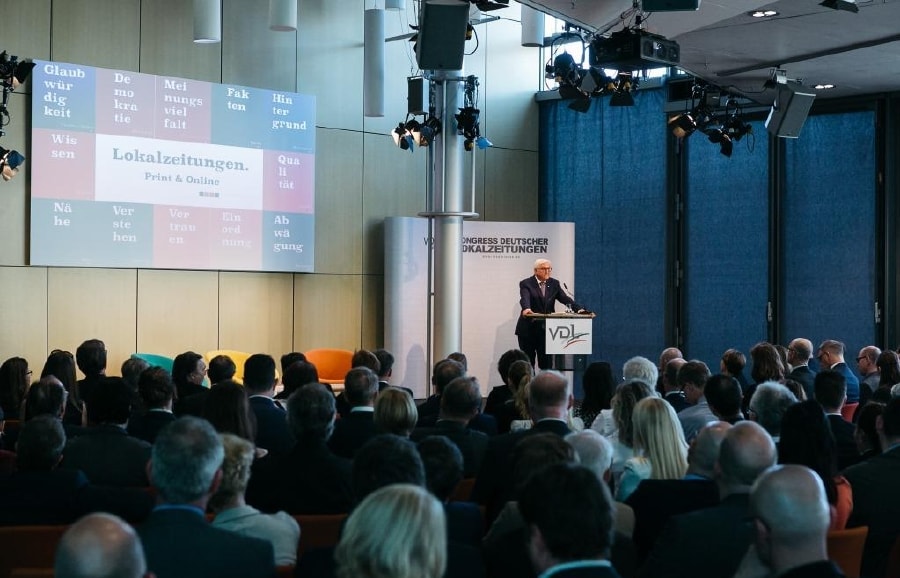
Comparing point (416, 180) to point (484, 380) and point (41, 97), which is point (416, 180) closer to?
point (484, 380)

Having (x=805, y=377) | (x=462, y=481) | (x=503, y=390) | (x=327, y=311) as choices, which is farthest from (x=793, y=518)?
(x=327, y=311)

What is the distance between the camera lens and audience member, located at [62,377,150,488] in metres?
4.68

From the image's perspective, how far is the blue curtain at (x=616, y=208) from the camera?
14.0 meters

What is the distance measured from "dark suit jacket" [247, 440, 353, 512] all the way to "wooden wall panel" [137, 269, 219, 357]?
761cm

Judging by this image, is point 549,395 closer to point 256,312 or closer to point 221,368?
point 221,368

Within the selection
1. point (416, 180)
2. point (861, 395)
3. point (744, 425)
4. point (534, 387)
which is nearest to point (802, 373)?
point (861, 395)

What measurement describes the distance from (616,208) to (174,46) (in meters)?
5.96

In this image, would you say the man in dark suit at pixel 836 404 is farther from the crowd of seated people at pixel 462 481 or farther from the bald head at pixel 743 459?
the bald head at pixel 743 459

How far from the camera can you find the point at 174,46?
11.6 metres

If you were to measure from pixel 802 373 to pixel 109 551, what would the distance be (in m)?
6.88

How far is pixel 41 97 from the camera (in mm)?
10477

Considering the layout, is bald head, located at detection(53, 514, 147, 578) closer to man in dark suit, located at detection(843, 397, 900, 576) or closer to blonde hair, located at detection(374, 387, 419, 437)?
blonde hair, located at detection(374, 387, 419, 437)

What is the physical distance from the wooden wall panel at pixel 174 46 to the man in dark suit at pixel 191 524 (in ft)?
29.7

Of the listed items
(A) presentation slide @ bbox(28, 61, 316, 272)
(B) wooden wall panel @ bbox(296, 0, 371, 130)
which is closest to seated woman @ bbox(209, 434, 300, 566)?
(A) presentation slide @ bbox(28, 61, 316, 272)
